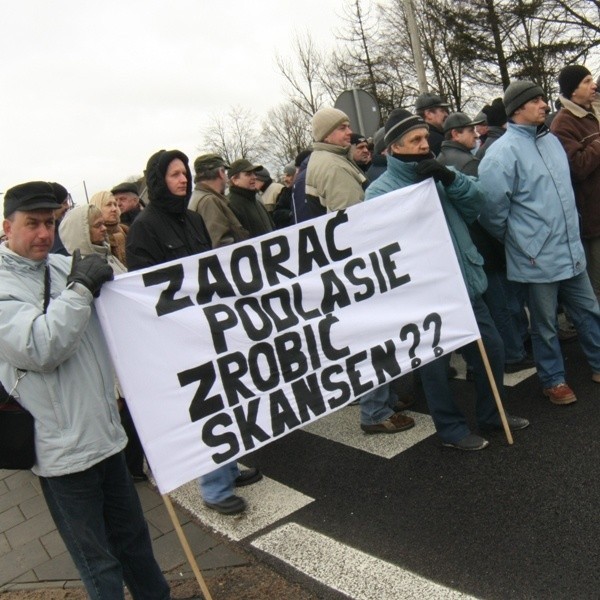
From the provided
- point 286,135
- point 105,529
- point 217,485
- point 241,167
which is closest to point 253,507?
point 217,485

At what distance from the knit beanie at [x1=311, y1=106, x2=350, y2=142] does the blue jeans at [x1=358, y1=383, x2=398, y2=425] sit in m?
1.88

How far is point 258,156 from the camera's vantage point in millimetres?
46656

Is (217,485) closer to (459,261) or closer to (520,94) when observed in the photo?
(459,261)

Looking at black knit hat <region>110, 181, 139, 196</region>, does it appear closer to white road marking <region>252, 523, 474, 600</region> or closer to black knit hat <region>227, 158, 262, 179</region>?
black knit hat <region>227, 158, 262, 179</region>

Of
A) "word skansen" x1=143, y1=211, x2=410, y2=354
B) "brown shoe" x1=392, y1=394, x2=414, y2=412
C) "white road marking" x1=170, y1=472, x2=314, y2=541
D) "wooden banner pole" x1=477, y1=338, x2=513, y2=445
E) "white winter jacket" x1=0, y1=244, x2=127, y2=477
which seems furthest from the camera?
"brown shoe" x1=392, y1=394, x2=414, y2=412

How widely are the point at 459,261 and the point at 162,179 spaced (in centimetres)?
184

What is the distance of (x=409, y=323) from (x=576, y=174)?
6.79 ft

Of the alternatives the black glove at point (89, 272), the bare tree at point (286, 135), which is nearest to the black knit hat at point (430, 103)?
the black glove at point (89, 272)

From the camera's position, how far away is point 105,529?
2.85 m

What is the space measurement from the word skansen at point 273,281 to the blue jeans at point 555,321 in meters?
1.19

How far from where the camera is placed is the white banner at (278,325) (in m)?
3.15

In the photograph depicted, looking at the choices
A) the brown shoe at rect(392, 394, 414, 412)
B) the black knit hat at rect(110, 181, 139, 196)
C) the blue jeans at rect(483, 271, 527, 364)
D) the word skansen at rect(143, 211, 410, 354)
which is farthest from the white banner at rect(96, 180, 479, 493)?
the black knit hat at rect(110, 181, 139, 196)

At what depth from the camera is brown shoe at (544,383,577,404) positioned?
4562 mm

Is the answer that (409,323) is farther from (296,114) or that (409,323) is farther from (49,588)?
(296,114)
